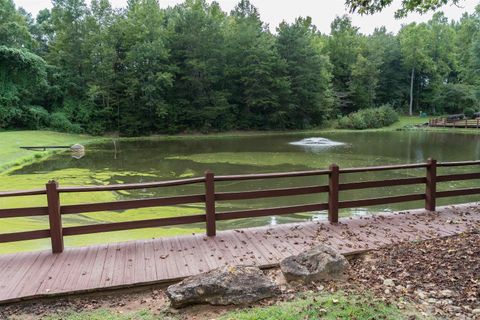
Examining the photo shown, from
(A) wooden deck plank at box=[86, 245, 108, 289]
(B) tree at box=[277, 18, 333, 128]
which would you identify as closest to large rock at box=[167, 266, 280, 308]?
(A) wooden deck plank at box=[86, 245, 108, 289]

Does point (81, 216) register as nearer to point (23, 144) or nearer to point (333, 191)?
point (333, 191)

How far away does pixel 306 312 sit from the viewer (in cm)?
350

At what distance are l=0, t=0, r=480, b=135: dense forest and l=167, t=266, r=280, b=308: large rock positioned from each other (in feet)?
99.1

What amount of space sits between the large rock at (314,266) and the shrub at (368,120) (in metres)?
39.5

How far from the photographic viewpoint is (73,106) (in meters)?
34.8

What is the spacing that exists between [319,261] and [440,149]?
21130 mm

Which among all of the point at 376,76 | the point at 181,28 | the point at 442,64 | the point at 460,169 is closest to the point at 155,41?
the point at 181,28

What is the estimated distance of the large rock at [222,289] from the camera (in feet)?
12.6

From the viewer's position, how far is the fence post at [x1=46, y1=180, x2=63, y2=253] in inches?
200

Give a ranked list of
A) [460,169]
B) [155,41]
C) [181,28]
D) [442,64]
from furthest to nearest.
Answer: [442,64] < [181,28] < [155,41] < [460,169]

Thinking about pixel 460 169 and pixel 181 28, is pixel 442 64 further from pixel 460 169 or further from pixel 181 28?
pixel 460 169

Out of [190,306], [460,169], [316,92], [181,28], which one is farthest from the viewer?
[316,92]

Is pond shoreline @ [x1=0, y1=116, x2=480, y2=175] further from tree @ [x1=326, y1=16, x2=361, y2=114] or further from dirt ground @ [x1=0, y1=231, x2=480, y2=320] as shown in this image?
dirt ground @ [x1=0, y1=231, x2=480, y2=320]

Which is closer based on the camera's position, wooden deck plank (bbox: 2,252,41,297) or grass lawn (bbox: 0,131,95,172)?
wooden deck plank (bbox: 2,252,41,297)
